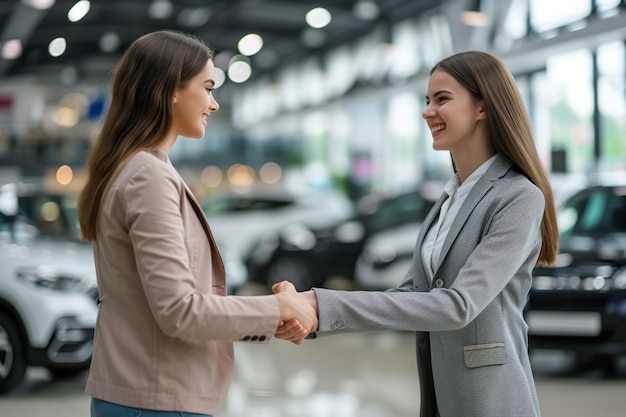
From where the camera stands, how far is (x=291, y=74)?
36.4 metres

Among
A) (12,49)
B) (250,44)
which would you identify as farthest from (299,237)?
(250,44)

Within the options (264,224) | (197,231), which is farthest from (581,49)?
(197,231)

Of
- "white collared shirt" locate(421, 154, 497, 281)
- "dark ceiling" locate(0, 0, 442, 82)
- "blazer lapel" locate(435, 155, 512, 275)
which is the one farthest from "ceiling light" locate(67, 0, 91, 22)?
"blazer lapel" locate(435, 155, 512, 275)

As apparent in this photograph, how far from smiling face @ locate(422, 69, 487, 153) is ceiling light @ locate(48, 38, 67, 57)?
31.0m

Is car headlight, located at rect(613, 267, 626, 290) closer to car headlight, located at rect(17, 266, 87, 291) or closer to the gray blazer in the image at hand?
car headlight, located at rect(17, 266, 87, 291)

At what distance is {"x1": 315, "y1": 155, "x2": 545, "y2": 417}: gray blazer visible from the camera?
212cm

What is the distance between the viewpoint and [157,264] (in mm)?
1747

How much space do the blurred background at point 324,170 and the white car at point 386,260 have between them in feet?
0.09

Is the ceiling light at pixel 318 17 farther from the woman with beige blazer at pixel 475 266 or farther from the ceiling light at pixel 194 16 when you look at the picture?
the woman with beige blazer at pixel 475 266

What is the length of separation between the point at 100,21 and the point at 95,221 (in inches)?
1210

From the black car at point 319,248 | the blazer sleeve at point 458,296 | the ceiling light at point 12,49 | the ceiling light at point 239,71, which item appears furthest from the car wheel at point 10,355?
the ceiling light at point 239,71

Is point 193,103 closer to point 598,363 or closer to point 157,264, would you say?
point 157,264

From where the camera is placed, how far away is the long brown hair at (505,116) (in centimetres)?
227

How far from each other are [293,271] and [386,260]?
257 cm
